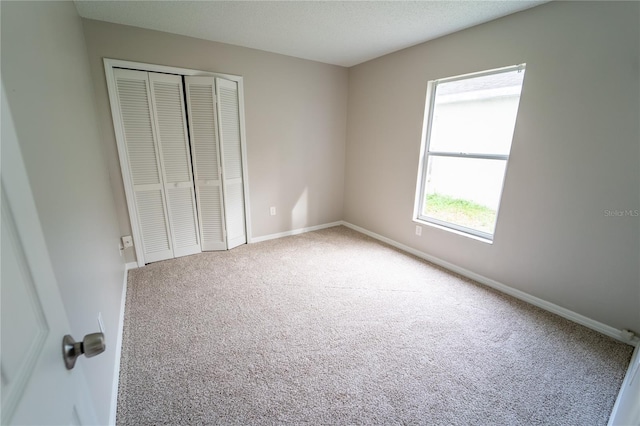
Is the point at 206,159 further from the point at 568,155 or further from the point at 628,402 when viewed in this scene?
the point at 628,402

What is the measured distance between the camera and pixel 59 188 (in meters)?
1.08

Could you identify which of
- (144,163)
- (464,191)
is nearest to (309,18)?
(144,163)

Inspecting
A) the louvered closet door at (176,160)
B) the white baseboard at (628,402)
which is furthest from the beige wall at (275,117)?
the white baseboard at (628,402)

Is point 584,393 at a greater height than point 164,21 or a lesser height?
lesser


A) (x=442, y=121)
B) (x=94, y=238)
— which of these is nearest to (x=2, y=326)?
(x=94, y=238)

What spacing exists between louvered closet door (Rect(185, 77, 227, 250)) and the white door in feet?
9.18

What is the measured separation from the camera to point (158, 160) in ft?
9.55

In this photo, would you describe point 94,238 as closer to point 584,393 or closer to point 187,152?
point 187,152

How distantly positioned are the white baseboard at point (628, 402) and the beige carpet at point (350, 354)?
6cm

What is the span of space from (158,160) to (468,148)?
130 inches

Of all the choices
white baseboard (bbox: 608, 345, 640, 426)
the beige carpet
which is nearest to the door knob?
the beige carpet

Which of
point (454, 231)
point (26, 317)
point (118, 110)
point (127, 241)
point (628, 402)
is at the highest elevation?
point (118, 110)

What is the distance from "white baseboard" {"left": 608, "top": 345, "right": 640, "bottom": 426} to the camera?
3.36 feet

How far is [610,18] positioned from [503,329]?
90.6 inches
